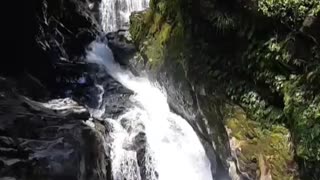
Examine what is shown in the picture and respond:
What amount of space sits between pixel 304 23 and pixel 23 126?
581 cm

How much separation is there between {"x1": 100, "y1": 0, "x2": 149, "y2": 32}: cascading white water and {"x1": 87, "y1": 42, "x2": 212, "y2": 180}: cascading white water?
8038 millimetres

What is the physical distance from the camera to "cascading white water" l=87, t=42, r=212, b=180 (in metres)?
10.0

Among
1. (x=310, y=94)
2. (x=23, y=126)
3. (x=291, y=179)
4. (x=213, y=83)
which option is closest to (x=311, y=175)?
(x=291, y=179)

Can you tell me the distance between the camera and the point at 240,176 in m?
7.75

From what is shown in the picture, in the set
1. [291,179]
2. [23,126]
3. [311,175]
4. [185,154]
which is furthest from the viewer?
[185,154]

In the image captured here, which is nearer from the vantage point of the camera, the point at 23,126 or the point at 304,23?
the point at 304,23

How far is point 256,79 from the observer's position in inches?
309

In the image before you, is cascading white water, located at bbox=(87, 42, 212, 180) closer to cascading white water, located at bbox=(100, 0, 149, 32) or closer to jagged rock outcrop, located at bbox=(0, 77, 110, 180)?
jagged rock outcrop, located at bbox=(0, 77, 110, 180)

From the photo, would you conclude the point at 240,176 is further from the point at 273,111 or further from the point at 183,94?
the point at 183,94

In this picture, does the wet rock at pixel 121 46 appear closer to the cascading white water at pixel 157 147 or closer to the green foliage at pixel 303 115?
the cascading white water at pixel 157 147

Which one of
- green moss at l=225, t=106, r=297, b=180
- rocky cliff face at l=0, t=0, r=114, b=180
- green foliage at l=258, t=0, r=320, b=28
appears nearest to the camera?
green foliage at l=258, t=0, r=320, b=28

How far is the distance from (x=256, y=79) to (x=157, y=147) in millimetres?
3872

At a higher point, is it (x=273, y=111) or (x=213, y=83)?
(x=213, y=83)

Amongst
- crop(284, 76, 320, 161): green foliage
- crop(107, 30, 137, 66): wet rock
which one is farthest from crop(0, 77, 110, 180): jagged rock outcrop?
crop(107, 30, 137, 66): wet rock
